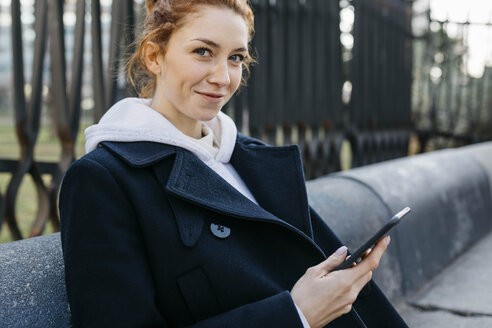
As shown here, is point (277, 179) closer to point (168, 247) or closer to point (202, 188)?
point (202, 188)

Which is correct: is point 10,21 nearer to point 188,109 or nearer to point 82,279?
point 188,109

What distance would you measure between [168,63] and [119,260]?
0.54 m

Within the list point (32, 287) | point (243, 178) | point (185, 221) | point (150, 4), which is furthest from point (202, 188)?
point (150, 4)

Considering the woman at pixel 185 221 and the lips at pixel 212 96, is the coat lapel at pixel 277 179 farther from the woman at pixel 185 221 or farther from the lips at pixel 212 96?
the lips at pixel 212 96

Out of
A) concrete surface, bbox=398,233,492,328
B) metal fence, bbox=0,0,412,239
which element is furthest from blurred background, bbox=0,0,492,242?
concrete surface, bbox=398,233,492,328

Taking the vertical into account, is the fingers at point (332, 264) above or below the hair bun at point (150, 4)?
below

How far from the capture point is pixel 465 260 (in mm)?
3123

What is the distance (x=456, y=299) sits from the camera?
257 centimetres

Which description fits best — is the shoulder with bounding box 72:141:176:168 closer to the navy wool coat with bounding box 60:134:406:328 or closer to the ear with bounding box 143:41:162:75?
the navy wool coat with bounding box 60:134:406:328

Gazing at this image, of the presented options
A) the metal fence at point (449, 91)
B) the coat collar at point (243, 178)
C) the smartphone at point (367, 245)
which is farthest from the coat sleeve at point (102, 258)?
the metal fence at point (449, 91)

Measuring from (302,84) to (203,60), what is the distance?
105 inches

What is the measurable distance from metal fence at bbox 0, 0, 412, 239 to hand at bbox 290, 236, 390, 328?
1.13m

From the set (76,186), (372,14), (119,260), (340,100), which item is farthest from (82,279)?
(372,14)

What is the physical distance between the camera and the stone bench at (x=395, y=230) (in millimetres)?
1271
